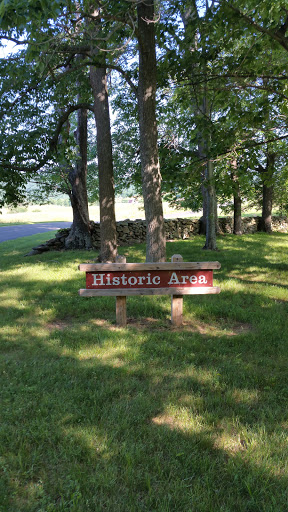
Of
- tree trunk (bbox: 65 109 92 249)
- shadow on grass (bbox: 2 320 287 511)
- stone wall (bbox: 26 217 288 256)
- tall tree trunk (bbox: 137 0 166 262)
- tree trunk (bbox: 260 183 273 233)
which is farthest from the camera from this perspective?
tree trunk (bbox: 260 183 273 233)

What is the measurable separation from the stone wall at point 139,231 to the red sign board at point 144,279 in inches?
356

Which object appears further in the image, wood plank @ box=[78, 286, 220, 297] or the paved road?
the paved road

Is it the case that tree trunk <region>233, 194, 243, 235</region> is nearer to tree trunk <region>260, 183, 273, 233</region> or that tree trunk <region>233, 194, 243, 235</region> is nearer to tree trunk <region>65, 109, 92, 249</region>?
tree trunk <region>260, 183, 273, 233</region>

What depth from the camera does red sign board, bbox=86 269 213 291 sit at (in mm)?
5164

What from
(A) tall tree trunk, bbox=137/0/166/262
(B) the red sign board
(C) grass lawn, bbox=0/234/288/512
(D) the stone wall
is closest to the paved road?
(D) the stone wall

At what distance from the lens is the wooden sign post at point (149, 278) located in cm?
514

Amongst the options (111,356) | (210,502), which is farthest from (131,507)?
(111,356)

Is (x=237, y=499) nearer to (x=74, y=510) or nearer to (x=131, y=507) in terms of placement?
(x=131, y=507)

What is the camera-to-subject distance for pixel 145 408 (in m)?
3.19

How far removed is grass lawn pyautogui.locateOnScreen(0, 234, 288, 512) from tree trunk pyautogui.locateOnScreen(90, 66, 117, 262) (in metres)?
3.99

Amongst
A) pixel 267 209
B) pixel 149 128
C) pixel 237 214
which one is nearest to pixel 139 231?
pixel 237 214

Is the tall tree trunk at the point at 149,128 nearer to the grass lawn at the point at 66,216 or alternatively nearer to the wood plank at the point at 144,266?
the wood plank at the point at 144,266

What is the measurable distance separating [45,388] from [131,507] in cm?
173

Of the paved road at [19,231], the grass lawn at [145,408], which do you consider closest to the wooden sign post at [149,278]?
the grass lawn at [145,408]
